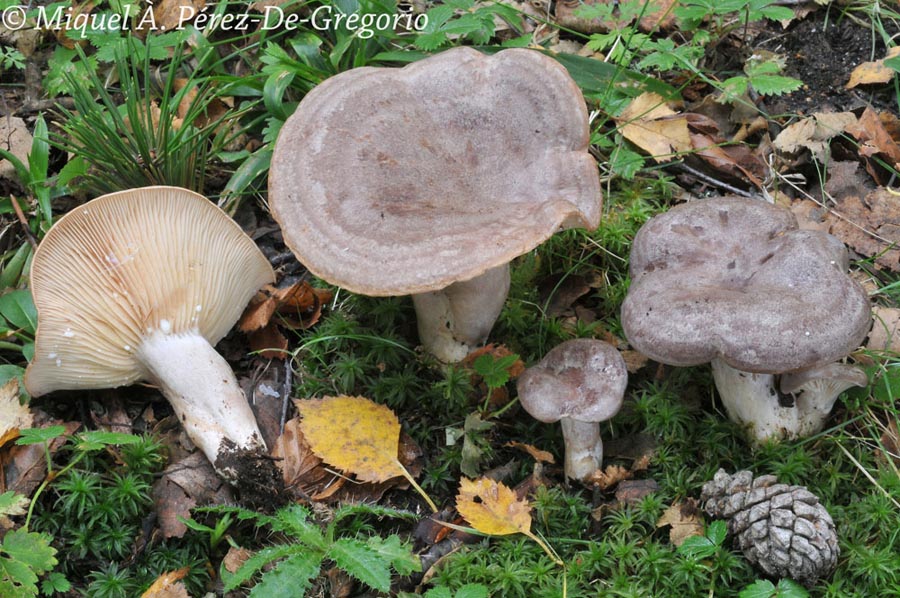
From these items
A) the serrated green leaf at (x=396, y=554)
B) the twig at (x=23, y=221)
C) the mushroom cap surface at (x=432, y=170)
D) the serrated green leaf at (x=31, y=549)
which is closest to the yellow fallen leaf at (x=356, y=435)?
the serrated green leaf at (x=396, y=554)

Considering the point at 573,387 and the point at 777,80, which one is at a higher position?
the point at 777,80

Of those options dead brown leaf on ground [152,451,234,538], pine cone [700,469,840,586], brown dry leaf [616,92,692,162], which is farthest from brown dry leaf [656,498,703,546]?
brown dry leaf [616,92,692,162]

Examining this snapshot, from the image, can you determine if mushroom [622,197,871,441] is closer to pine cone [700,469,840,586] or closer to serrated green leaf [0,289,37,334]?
pine cone [700,469,840,586]

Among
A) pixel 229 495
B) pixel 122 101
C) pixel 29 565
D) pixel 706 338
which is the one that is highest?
pixel 122 101

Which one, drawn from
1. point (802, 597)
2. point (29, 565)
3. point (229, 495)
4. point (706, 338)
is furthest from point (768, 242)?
point (29, 565)

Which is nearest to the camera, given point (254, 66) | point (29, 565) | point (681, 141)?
point (29, 565)

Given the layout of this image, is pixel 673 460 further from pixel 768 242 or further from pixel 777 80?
pixel 777 80

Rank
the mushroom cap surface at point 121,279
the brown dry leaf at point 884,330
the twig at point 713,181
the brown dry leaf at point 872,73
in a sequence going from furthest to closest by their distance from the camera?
1. the brown dry leaf at point 872,73
2. the twig at point 713,181
3. the brown dry leaf at point 884,330
4. the mushroom cap surface at point 121,279

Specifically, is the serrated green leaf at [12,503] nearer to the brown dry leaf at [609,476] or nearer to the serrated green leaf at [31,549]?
the serrated green leaf at [31,549]
